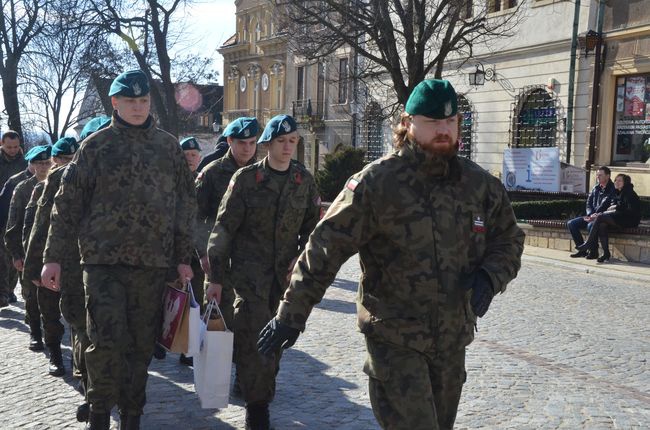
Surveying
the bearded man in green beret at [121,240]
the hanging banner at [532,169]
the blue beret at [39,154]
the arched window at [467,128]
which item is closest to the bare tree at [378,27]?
the hanging banner at [532,169]

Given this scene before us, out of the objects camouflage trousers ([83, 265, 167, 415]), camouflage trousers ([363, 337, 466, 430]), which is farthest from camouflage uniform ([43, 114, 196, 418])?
camouflage trousers ([363, 337, 466, 430])

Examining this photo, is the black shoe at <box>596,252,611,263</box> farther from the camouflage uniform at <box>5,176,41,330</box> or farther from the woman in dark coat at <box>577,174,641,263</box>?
the camouflage uniform at <box>5,176,41,330</box>

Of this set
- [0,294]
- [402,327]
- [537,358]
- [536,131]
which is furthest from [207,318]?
[536,131]

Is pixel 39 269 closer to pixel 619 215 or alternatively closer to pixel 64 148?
pixel 64 148

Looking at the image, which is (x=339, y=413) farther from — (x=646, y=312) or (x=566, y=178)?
(x=566, y=178)

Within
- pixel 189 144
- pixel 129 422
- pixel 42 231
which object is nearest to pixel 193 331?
pixel 129 422

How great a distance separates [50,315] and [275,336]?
4110 mm

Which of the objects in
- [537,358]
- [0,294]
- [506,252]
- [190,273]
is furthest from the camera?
[0,294]

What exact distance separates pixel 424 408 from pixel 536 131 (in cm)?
2449

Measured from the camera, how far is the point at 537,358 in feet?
23.3

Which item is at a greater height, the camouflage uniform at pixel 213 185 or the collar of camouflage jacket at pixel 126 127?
the collar of camouflage jacket at pixel 126 127

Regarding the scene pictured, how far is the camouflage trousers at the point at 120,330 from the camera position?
4500mm

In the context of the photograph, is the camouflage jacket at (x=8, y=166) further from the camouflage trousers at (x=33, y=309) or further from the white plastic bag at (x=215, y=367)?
the white plastic bag at (x=215, y=367)

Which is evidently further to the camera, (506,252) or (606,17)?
(606,17)
